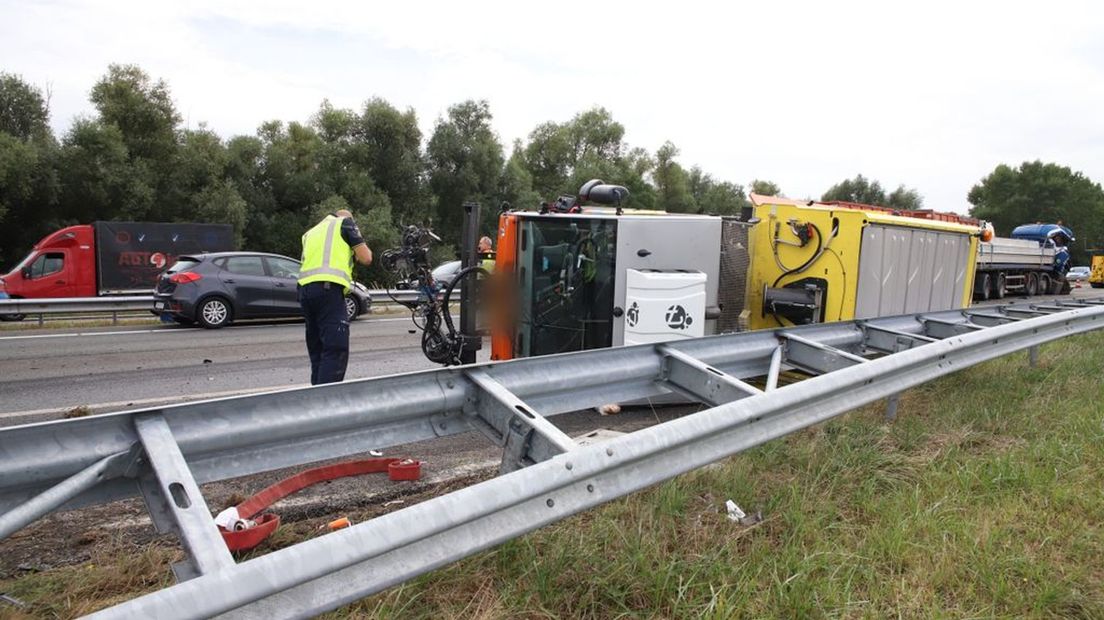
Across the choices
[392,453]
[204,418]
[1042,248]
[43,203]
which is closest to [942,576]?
[204,418]

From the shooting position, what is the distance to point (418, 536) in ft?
5.55

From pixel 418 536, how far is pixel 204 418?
33.7 inches

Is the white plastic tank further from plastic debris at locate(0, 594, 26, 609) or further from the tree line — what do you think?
the tree line

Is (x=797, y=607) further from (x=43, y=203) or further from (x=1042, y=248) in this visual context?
(x=43, y=203)

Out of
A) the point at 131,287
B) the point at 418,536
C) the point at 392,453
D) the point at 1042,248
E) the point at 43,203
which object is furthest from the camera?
the point at 43,203

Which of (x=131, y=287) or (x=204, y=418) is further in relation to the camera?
(x=131, y=287)

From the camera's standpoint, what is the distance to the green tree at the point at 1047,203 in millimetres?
64188

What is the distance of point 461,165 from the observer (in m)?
39.2

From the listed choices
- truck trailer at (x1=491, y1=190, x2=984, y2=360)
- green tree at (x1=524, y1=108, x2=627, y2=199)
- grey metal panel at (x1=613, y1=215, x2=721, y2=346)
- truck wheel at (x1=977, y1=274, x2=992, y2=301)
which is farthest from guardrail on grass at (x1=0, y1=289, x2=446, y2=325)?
green tree at (x1=524, y1=108, x2=627, y2=199)

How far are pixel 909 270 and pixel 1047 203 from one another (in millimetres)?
70995

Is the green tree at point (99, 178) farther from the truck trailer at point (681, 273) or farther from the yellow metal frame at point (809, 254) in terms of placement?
the yellow metal frame at point (809, 254)

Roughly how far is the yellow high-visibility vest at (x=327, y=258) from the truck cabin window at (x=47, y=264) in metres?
18.4

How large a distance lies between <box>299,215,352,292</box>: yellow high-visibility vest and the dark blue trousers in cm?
6

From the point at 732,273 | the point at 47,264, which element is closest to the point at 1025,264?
the point at 732,273
